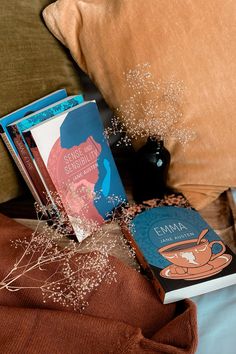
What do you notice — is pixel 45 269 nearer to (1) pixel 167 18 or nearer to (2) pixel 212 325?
(2) pixel 212 325

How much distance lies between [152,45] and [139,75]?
0.23ft

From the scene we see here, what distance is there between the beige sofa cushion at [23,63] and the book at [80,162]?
0.37 ft

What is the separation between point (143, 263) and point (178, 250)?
0.25 ft

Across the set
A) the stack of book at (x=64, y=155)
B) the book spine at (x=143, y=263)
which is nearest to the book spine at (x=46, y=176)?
the stack of book at (x=64, y=155)

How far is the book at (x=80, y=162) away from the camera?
0.82 metres

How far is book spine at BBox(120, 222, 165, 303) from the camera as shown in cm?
72

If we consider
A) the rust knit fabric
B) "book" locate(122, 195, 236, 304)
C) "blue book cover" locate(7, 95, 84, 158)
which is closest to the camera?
the rust knit fabric

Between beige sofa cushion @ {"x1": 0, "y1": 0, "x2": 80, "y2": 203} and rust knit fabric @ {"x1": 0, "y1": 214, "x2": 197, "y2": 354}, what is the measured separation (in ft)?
0.80

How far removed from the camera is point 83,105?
2.90 feet

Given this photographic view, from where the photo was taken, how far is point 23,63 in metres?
0.89

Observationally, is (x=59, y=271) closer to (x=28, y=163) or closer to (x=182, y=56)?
(x=28, y=163)

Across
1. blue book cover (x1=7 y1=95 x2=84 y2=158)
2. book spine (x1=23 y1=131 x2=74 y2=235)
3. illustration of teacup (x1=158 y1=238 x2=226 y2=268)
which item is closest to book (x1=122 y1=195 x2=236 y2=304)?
illustration of teacup (x1=158 y1=238 x2=226 y2=268)

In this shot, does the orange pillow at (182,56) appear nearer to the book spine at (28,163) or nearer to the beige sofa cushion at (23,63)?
the beige sofa cushion at (23,63)

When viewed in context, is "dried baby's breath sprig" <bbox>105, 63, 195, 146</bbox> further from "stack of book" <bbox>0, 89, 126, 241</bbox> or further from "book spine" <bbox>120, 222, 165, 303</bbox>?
"book spine" <bbox>120, 222, 165, 303</bbox>
